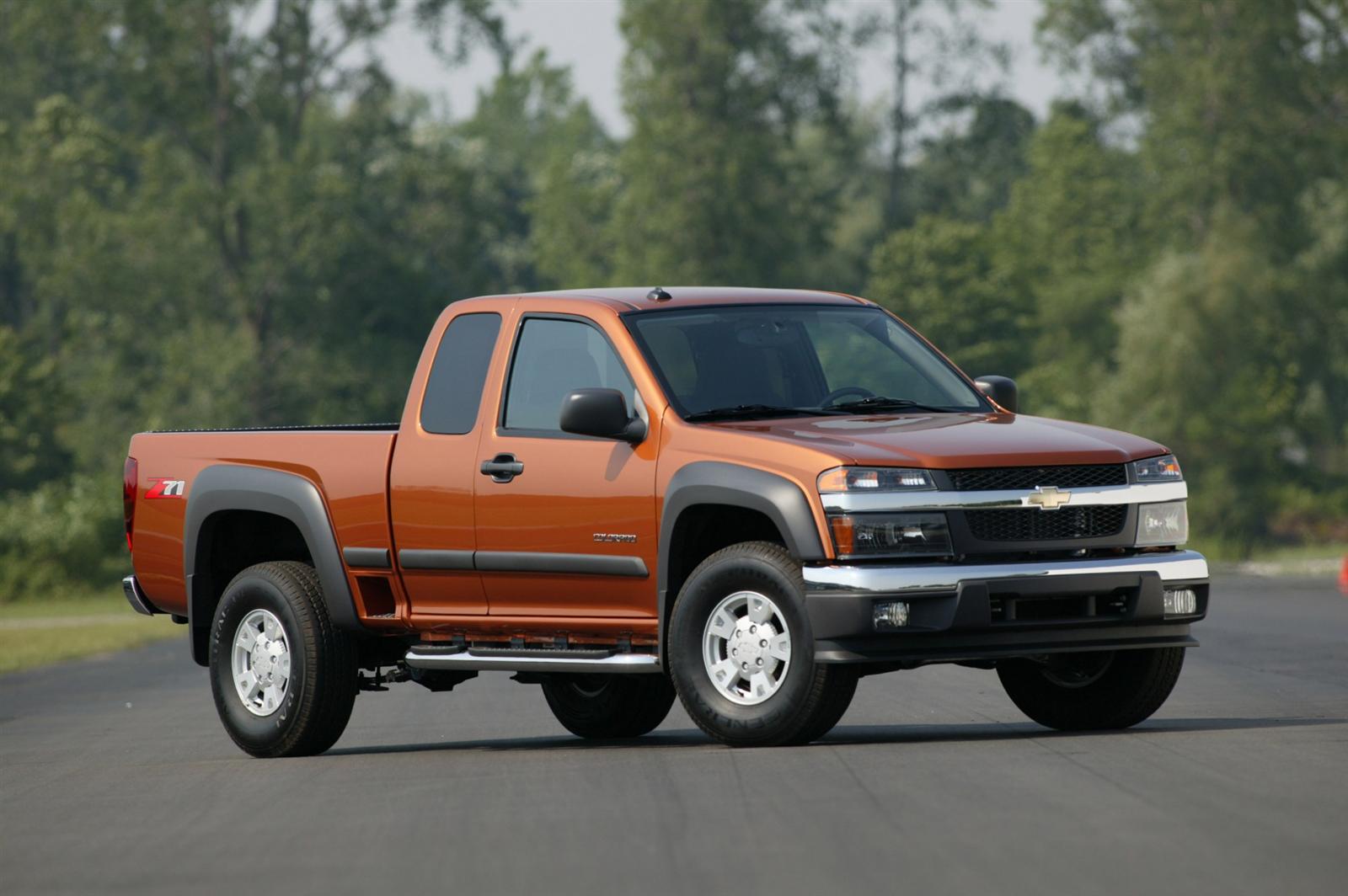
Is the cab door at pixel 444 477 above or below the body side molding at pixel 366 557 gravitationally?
above

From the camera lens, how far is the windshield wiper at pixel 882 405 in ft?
37.9

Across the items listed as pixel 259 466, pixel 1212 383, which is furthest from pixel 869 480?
pixel 1212 383

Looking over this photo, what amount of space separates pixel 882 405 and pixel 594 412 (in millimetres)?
1489

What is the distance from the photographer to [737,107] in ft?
273

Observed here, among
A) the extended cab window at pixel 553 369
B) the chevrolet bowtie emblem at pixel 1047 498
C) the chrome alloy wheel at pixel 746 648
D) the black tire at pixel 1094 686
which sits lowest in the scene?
the black tire at pixel 1094 686

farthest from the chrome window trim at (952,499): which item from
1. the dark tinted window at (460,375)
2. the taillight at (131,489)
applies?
the taillight at (131,489)

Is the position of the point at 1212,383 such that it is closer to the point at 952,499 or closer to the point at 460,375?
the point at 460,375

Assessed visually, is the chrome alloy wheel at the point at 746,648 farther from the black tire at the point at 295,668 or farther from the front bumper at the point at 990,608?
the black tire at the point at 295,668

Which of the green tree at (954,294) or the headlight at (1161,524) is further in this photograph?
the green tree at (954,294)

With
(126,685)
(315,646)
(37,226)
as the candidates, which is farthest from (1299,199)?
(315,646)

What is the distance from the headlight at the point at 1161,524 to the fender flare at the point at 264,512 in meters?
3.83

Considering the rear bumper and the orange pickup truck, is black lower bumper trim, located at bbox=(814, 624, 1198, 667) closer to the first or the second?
the orange pickup truck

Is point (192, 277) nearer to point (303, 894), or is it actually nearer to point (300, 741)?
point (300, 741)

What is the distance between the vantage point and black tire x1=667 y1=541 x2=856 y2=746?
1045cm
